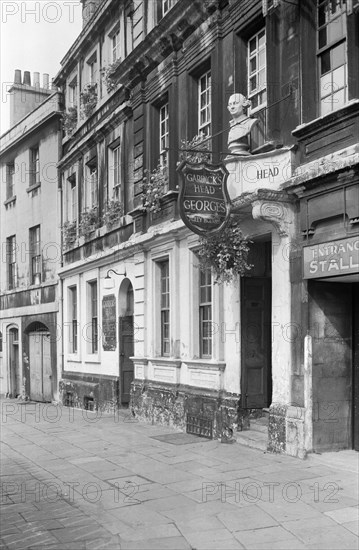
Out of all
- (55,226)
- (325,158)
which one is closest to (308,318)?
(325,158)

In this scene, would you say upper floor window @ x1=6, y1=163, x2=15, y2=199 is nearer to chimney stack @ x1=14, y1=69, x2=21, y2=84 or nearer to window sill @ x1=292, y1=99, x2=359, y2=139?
chimney stack @ x1=14, y1=69, x2=21, y2=84

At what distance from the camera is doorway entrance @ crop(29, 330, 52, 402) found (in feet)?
71.9

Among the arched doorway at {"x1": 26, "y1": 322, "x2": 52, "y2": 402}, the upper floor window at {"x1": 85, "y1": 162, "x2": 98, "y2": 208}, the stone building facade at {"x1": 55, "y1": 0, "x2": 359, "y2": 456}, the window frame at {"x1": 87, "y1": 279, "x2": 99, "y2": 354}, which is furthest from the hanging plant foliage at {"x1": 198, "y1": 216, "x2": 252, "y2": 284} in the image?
the arched doorway at {"x1": 26, "y1": 322, "x2": 52, "y2": 402}

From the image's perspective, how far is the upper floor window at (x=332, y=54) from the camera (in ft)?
28.6

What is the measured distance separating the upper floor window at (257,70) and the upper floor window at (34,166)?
1354 centimetres

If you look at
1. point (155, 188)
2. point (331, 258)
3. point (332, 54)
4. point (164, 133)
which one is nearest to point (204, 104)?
point (164, 133)

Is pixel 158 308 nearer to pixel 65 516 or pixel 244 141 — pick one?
pixel 244 141

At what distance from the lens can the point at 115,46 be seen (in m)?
17.6

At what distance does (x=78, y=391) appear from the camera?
19.0 m

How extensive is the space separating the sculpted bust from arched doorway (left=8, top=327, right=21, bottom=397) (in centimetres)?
1628

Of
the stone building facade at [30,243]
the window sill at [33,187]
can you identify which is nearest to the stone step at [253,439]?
the stone building facade at [30,243]

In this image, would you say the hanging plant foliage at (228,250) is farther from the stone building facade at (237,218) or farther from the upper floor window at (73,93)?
the upper floor window at (73,93)

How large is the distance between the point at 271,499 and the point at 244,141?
5777 millimetres

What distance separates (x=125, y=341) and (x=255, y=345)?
19.7ft
